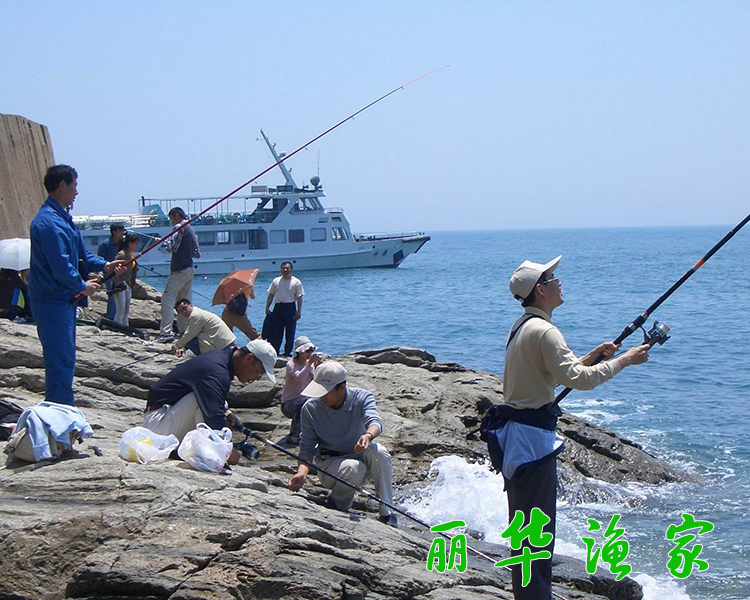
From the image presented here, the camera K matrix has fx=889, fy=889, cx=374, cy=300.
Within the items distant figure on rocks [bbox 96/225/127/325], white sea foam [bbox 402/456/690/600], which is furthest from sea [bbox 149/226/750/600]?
distant figure on rocks [bbox 96/225/127/325]

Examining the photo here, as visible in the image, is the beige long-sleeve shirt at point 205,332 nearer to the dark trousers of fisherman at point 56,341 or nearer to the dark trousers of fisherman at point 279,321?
the dark trousers of fisherman at point 279,321

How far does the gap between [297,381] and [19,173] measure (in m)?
5.07

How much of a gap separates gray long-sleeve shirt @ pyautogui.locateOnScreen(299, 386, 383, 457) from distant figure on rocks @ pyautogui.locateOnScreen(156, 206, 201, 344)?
5.57m

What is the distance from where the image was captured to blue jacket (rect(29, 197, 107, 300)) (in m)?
5.27

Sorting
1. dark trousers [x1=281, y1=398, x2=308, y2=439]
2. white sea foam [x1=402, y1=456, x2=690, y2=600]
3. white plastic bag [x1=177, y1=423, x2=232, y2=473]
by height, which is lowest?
white sea foam [x1=402, y1=456, x2=690, y2=600]

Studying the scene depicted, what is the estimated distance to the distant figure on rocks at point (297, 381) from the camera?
8617 mm

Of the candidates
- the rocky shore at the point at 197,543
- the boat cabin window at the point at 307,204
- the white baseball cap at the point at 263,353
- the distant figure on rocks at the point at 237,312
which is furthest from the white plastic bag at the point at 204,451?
the boat cabin window at the point at 307,204

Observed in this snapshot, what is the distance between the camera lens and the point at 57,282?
5.32 meters

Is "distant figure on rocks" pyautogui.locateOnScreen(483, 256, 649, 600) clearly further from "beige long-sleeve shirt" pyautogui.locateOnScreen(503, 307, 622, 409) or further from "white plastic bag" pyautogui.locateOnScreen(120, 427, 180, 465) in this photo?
"white plastic bag" pyautogui.locateOnScreen(120, 427, 180, 465)

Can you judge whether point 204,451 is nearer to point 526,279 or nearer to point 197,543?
point 197,543

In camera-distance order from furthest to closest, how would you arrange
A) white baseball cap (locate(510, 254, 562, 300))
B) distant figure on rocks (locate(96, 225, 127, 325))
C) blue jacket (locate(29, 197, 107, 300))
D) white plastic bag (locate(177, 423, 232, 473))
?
distant figure on rocks (locate(96, 225, 127, 325)), blue jacket (locate(29, 197, 107, 300)), white plastic bag (locate(177, 423, 232, 473)), white baseball cap (locate(510, 254, 562, 300))

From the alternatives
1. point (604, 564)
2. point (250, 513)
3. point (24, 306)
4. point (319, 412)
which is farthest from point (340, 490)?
point (24, 306)

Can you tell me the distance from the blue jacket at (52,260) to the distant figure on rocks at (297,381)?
11.5 ft

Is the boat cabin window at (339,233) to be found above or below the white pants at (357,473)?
above
